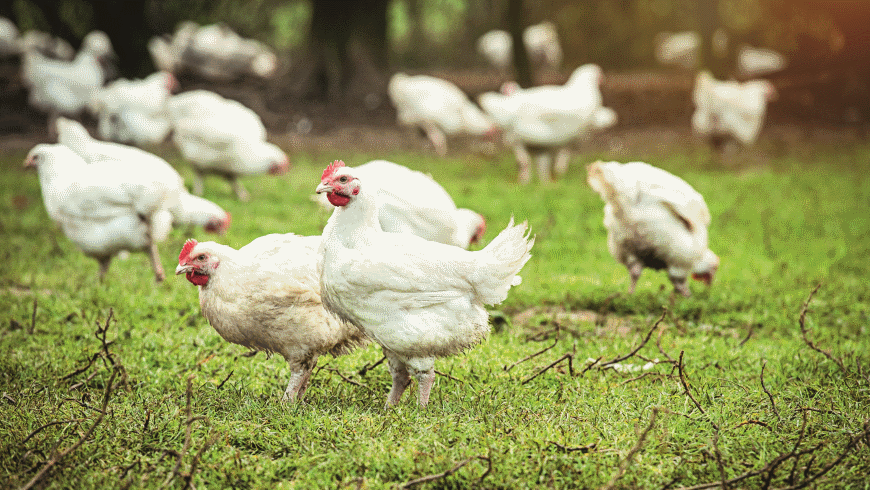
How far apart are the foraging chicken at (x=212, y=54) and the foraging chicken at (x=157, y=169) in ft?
40.3

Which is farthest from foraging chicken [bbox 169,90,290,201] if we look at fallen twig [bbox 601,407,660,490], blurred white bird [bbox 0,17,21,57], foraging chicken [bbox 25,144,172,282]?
blurred white bird [bbox 0,17,21,57]

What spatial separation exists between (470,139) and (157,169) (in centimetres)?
938

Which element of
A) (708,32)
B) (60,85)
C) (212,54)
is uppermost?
(60,85)

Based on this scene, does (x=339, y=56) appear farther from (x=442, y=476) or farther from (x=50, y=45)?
(x=442, y=476)

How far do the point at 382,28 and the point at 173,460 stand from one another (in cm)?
1477

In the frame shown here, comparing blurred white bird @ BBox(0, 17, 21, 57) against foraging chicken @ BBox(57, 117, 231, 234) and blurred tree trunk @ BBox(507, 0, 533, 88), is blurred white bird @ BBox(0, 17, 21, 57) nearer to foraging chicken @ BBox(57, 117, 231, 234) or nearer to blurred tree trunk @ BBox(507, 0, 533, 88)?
blurred tree trunk @ BBox(507, 0, 533, 88)

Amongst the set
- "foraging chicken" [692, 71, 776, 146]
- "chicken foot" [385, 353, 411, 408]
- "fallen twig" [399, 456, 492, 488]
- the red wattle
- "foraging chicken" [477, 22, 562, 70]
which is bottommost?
"foraging chicken" [477, 22, 562, 70]

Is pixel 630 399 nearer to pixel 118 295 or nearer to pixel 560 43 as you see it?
pixel 118 295

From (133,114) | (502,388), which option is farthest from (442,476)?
(133,114)

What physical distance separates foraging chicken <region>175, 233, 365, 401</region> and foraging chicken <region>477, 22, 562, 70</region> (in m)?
19.8

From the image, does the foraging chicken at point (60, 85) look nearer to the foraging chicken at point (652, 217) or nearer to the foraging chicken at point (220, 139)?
the foraging chicken at point (220, 139)

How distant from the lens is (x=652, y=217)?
18.9ft

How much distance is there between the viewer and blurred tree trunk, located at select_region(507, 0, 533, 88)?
46.4 ft

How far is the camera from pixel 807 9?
16516 millimetres
